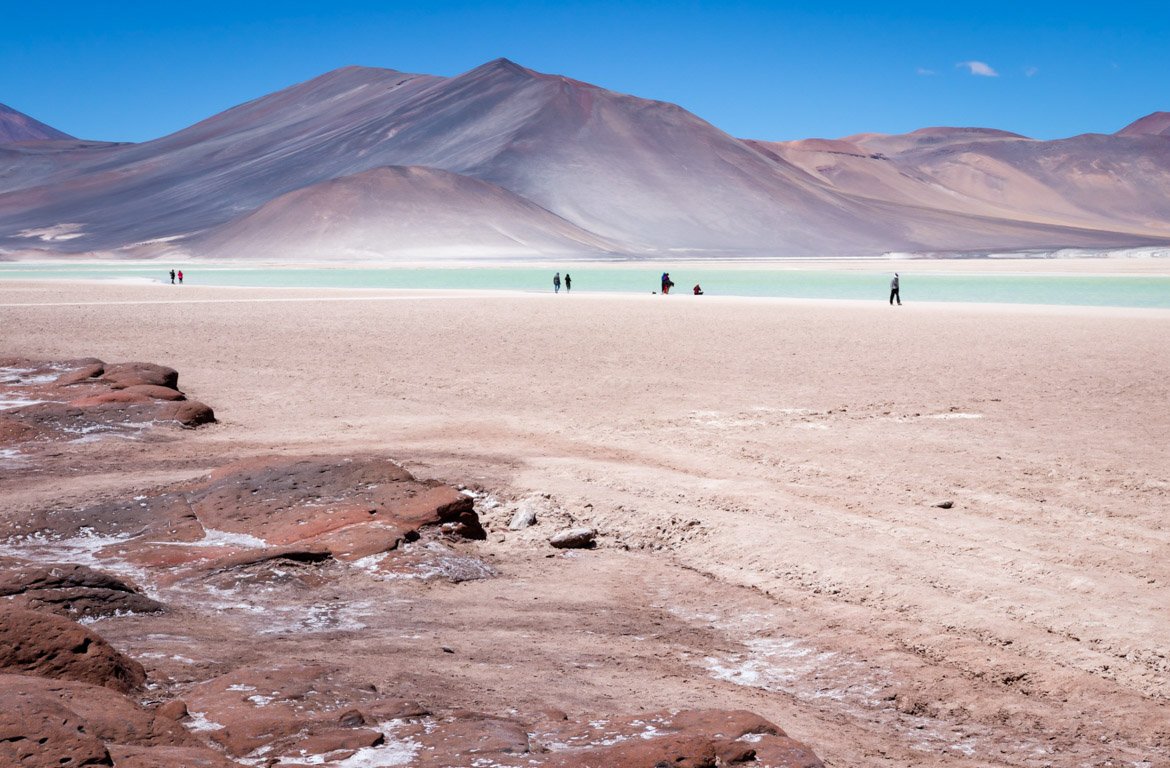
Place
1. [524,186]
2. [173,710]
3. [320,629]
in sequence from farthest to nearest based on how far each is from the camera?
[524,186]
[320,629]
[173,710]

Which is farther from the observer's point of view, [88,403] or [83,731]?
[88,403]

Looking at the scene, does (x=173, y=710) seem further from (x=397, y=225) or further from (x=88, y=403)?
(x=397, y=225)

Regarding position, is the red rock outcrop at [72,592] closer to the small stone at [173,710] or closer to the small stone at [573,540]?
the small stone at [173,710]

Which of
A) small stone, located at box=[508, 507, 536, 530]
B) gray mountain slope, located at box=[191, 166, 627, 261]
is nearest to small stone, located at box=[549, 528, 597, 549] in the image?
small stone, located at box=[508, 507, 536, 530]

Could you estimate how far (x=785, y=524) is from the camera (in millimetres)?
6211

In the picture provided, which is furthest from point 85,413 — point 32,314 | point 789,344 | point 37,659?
point 32,314

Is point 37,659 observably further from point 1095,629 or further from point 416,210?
point 416,210

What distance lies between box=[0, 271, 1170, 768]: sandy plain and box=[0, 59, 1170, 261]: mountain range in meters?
77.9

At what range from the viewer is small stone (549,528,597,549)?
6.19 m

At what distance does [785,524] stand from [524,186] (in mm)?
110340

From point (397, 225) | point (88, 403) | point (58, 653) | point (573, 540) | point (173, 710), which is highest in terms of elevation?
point (397, 225)

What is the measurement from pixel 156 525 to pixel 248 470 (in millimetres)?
688

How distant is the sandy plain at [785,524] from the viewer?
13.4 feet

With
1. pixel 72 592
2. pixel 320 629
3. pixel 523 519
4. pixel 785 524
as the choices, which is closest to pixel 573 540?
pixel 523 519
